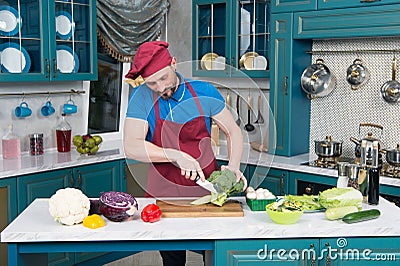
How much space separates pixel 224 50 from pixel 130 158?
249cm

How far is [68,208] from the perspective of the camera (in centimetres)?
226

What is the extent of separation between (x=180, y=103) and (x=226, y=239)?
722 mm

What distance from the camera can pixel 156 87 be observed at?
2.55 metres

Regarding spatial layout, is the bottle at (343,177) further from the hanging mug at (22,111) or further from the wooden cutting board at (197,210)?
the hanging mug at (22,111)

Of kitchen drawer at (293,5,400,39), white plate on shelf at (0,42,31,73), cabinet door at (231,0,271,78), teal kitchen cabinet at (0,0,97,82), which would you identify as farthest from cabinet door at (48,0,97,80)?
kitchen drawer at (293,5,400,39)

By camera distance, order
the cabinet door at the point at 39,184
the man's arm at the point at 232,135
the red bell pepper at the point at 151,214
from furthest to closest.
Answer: the cabinet door at the point at 39,184, the man's arm at the point at 232,135, the red bell pepper at the point at 151,214

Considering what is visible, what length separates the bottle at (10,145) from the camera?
4.12 metres

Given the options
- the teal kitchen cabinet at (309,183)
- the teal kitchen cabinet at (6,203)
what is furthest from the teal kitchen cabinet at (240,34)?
the teal kitchen cabinet at (6,203)

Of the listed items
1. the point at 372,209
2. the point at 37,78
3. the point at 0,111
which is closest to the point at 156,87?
the point at 372,209

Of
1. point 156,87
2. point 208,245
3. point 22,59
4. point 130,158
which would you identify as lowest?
point 208,245

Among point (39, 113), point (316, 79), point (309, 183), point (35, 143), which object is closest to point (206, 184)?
point (309, 183)

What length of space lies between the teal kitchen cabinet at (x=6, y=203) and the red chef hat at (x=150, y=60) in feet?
5.24

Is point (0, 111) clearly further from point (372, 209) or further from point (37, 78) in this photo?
point (372, 209)

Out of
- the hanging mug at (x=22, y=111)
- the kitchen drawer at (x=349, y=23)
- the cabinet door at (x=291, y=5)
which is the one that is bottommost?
the hanging mug at (x=22, y=111)
